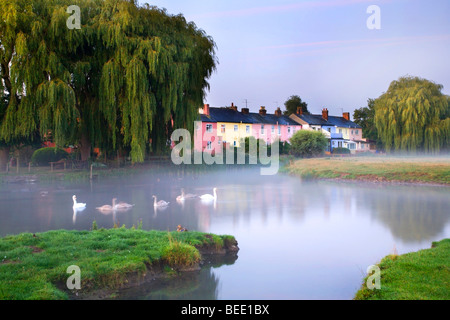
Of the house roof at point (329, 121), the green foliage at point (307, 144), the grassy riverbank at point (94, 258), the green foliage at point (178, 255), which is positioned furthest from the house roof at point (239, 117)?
the green foliage at point (178, 255)

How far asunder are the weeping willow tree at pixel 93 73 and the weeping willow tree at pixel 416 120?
2366 centimetres

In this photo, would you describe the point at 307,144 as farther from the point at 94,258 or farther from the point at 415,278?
the point at 94,258

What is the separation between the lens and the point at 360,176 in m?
28.5

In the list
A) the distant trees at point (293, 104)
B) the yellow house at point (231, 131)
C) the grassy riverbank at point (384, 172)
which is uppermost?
the distant trees at point (293, 104)

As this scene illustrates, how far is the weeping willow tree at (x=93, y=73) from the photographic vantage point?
23.1m

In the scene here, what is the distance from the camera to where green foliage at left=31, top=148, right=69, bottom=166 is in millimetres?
33188

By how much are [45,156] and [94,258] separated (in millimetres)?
28241

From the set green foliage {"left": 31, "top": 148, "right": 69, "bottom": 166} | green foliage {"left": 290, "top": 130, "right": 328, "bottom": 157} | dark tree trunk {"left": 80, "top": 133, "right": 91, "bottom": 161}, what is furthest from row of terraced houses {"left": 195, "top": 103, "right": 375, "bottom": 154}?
dark tree trunk {"left": 80, "top": 133, "right": 91, "bottom": 161}

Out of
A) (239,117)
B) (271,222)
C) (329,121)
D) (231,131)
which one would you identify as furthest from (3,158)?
(329,121)

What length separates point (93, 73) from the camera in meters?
25.8

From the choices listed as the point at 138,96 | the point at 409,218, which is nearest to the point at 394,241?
the point at 409,218

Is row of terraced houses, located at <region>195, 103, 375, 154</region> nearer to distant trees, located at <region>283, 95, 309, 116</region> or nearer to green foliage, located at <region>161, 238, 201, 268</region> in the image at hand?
distant trees, located at <region>283, 95, 309, 116</region>

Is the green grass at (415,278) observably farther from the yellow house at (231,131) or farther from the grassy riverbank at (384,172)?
the yellow house at (231,131)

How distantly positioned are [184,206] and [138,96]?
30.7ft
